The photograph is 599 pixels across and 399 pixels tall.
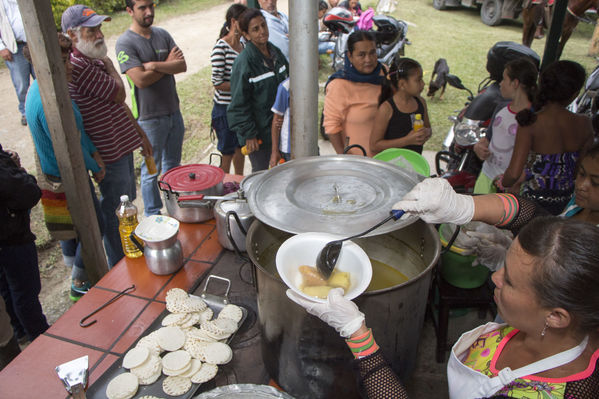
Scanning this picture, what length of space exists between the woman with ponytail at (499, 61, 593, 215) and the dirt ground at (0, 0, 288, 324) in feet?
12.3

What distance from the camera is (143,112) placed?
3920 millimetres

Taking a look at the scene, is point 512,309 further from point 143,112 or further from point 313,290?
point 143,112

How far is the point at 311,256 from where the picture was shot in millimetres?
1559

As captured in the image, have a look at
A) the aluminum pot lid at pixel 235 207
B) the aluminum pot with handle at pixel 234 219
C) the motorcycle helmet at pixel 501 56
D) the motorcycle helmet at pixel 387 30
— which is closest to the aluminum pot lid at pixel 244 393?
the aluminum pot with handle at pixel 234 219

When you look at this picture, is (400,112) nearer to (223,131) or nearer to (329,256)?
(223,131)

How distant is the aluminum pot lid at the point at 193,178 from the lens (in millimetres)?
2540

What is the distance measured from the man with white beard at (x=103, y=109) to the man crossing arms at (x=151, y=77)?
12.4 inches

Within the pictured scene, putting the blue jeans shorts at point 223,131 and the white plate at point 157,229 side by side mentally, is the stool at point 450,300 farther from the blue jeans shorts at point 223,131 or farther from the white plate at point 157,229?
the blue jeans shorts at point 223,131

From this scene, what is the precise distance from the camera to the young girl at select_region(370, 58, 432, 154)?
3.13 metres

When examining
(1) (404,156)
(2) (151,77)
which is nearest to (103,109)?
(2) (151,77)

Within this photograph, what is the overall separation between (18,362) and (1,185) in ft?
3.22

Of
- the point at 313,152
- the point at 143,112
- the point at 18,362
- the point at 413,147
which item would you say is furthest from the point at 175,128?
the point at 18,362

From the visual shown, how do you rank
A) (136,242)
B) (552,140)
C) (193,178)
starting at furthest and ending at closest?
(552,140)
(193,178)
(136,242)

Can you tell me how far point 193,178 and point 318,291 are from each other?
1462mm
